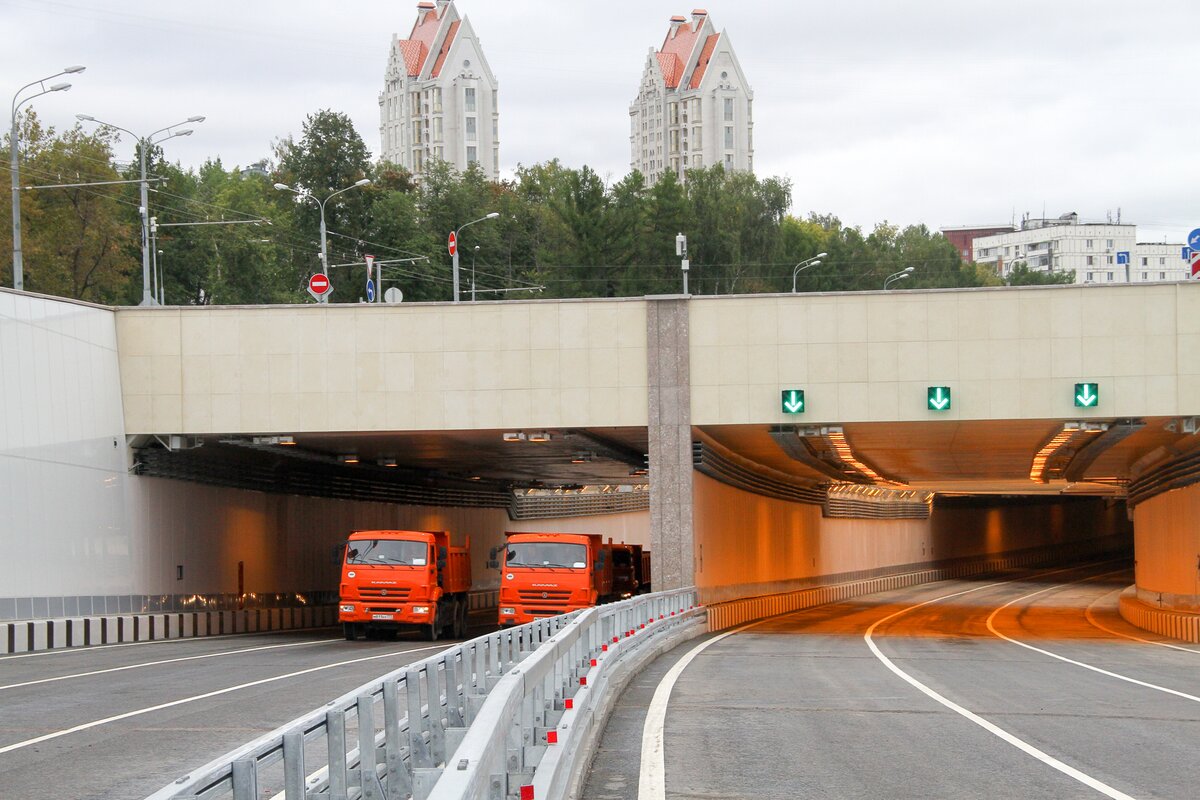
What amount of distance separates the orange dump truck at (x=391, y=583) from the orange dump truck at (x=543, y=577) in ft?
5.72

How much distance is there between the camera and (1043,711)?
706 inches

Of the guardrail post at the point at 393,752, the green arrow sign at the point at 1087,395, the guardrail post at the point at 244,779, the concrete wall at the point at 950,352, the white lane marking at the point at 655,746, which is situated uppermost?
the concrete wall at the point at 950,352

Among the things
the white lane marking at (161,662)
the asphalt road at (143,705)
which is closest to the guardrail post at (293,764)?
the asphalt road at (143,705)

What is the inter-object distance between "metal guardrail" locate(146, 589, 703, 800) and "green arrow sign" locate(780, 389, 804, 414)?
1876 cm

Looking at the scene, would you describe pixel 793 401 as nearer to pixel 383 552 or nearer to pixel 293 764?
pixel 383 552

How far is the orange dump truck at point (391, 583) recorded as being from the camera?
117 ft

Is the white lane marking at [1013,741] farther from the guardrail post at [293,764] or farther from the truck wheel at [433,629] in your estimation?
the truck wheel at [433,629]

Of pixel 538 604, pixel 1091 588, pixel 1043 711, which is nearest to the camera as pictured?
pixel 1043 711

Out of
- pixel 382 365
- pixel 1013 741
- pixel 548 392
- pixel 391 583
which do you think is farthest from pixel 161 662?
pixel 1013 741

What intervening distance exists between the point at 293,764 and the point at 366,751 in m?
1.38

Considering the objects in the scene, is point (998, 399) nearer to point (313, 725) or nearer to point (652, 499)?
point (652, 499)

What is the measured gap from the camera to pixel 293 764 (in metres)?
6.39

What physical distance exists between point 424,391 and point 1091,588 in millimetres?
52616

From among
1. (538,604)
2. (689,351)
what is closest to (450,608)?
(538,604)
